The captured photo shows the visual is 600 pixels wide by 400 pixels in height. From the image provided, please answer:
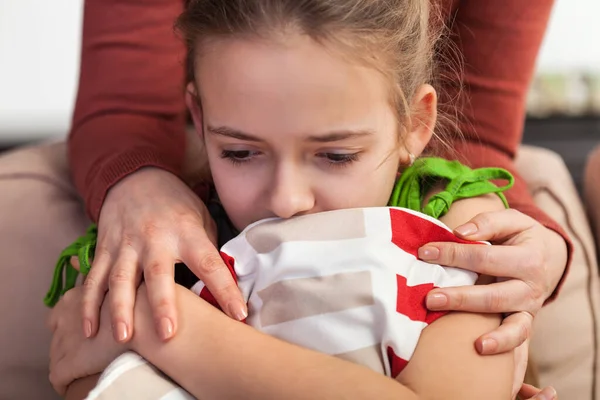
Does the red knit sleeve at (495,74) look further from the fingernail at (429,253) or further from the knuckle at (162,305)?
the knuckle at (162,305)

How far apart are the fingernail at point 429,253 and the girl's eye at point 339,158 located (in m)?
0.13

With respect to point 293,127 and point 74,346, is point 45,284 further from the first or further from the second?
point 293,127

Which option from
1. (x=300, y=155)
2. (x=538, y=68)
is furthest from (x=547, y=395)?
(x=538, y=68)

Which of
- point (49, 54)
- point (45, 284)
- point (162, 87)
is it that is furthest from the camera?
point (49, 54)

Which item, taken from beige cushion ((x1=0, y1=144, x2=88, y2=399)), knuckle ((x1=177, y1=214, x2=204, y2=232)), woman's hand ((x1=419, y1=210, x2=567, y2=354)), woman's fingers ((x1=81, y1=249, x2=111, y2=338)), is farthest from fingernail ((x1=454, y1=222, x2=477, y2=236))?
beige cushion ((x1=0, y1=144, x2=88, y2=399))

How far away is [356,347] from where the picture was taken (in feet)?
2.59

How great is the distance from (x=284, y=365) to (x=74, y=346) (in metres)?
0.31

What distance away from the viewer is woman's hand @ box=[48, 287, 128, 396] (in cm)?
89

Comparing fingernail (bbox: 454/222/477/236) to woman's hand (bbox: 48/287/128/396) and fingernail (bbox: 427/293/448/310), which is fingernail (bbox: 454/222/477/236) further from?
woman's hand (bbox: 48/287/128/396)

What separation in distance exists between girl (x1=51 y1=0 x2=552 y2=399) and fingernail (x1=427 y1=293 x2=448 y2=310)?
0.05ft

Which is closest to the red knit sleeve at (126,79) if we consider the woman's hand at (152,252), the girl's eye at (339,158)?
the woman's hand at (152,252)

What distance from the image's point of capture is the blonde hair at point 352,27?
32.4 inches

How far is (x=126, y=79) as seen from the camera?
A: 1220 millimetres

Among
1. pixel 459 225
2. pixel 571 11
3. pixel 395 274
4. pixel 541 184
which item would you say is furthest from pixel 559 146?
pixel 395 274
